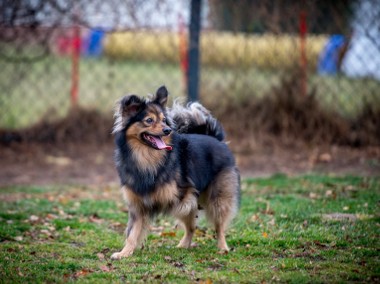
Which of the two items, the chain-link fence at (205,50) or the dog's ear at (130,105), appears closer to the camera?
the dog's ear at (130,105)

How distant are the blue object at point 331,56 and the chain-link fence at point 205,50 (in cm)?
2

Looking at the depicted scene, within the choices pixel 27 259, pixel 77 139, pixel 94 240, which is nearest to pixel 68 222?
pixel 94 240

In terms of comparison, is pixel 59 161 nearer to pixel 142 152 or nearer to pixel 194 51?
pixel 194 51

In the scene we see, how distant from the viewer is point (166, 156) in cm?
568

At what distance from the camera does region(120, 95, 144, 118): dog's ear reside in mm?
5535

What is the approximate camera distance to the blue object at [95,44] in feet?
40.6

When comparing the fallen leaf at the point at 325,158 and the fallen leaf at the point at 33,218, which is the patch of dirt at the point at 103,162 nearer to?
the fallen leaf at the point at 325,158

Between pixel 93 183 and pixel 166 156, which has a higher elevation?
pixel 166 156

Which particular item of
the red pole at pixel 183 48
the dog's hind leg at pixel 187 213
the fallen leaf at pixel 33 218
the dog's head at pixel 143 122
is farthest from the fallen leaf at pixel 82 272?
the red pole at pixel 183 48

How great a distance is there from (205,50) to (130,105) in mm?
6110

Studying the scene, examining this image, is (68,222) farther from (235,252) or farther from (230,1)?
(230,1)

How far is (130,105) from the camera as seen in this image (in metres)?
5.59

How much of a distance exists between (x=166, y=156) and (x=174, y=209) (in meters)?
0.53

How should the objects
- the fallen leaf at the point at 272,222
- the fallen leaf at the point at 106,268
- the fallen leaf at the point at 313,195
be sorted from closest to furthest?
the fallen leaf at the point at 106,268 < the fallen leaf at the point at 272,222 < the fallen leaf at the point at 313,195
